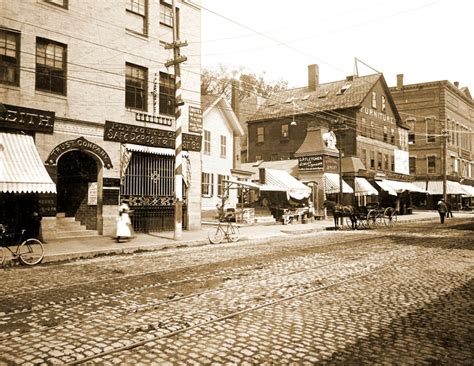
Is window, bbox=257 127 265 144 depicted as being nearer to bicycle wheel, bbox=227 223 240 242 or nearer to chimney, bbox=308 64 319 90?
chimney, bbox=308 64 319 90

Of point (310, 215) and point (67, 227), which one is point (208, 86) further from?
point (67, 227)

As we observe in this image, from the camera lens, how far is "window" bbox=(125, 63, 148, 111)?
1836 centimetres

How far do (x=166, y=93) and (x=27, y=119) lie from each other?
7.06 metres

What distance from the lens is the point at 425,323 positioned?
572 centimetres

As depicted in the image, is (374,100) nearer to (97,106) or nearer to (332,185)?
(332,185)

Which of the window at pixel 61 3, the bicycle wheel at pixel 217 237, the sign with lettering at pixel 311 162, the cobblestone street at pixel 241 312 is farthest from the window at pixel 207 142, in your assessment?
the cobblestone street at pixel 241 312

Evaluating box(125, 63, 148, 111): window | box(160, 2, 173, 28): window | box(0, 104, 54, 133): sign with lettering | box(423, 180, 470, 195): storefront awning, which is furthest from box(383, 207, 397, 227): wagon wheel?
box(423, 180, 470, 195): storefront awning

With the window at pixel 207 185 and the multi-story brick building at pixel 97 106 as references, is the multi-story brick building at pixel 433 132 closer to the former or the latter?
the window at pixel 207 185

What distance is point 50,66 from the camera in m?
15.6

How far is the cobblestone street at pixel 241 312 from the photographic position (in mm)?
4684

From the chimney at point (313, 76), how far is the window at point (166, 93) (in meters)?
28.0

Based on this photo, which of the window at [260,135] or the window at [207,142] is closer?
the window at [207,142]

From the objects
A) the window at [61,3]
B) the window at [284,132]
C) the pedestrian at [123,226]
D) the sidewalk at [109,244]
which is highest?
the window at [61,3]

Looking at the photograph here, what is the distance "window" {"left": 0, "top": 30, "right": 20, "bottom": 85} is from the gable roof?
29673 mm
